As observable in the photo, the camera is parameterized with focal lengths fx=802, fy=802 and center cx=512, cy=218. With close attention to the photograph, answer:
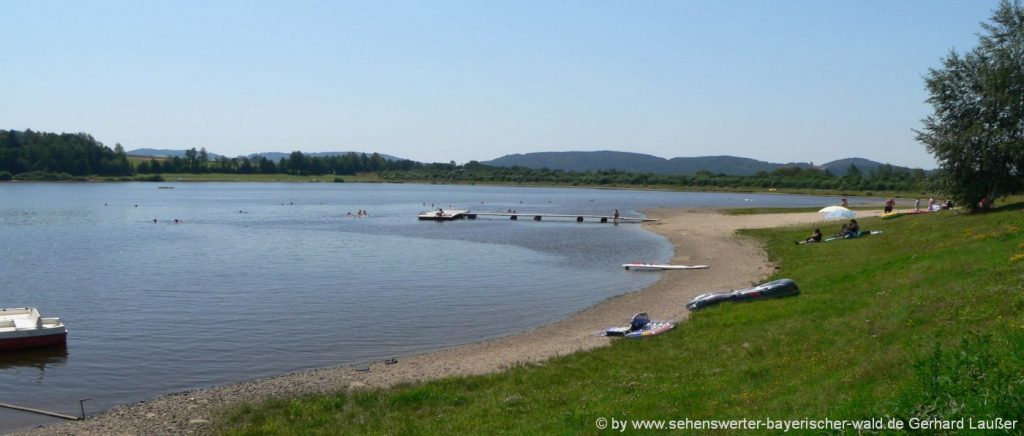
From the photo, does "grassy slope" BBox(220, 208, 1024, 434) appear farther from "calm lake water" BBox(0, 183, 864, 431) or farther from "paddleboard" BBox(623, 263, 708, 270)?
"paddleboard" BBox(623, 263, 708, 270)

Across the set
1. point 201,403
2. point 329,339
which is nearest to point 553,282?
point 329,339

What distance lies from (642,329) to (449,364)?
238 inches

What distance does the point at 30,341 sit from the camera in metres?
24.7

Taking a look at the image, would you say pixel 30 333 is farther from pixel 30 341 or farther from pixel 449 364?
pixel 449 364

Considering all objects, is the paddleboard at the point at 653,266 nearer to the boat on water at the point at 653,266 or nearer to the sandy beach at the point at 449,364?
the boat on water at the point at 653,266

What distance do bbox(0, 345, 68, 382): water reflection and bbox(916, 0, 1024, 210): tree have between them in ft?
129

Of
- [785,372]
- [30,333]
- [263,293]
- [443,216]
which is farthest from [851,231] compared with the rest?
[443,216]

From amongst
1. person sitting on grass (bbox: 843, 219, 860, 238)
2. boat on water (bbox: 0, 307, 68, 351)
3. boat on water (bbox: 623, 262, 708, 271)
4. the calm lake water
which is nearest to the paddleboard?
boat on water (bbox: 623, 262, 708, 271)

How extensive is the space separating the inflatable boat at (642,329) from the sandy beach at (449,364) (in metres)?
0.62

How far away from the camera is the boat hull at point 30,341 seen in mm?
24531

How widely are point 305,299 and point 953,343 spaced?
1110 inches

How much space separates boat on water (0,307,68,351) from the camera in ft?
80.6

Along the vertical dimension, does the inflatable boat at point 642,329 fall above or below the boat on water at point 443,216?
above

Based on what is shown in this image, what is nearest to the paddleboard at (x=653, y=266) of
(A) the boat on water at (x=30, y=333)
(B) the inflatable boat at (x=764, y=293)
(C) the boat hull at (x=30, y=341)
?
(B) the inflatable boat at (x=764, y=293)
